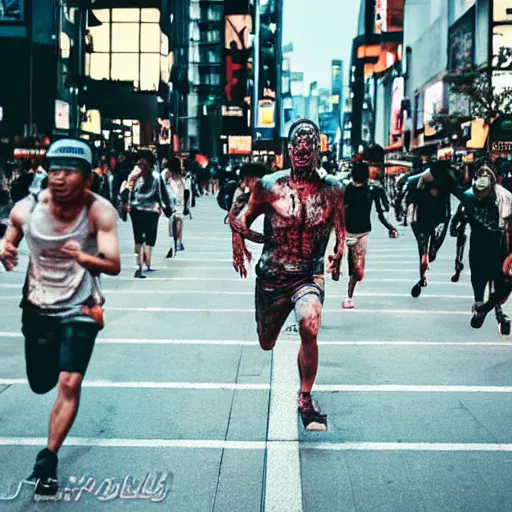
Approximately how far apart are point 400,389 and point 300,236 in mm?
1951

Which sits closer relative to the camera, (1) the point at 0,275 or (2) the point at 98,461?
(2) the point at 98,461

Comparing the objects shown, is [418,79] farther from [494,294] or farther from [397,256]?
[494,294]

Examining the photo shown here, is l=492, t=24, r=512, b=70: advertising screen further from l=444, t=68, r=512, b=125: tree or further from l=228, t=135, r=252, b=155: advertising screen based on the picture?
l=228, t=135, r=252, b=155: advertising screen

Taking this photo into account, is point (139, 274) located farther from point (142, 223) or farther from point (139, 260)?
point (142, 223)

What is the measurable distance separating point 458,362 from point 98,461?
4.38 metres

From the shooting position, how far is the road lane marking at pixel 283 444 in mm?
5698

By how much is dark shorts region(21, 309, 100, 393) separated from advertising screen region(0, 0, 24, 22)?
6962 cm

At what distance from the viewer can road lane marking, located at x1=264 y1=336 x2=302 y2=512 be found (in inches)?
224

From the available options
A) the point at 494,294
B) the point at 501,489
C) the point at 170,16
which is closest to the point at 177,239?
the point at 494,294

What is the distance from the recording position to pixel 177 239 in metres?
22.4

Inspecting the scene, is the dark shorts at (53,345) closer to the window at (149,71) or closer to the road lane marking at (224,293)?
the road lane marking at (224,293)

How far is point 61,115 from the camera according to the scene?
251ft

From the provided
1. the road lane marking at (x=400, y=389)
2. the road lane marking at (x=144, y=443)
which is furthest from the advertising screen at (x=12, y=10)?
the road lane marking at (x=144, y=443)

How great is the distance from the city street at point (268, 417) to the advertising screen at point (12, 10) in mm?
62315
